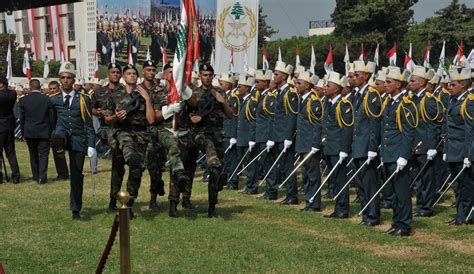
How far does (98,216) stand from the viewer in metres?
11.1

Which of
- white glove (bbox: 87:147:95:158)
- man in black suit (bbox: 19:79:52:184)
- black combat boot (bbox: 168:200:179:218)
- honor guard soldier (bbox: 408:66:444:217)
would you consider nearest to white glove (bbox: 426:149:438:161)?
honor guard soldier (bbox: 408:66:444:217)

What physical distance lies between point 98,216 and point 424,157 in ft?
17.3

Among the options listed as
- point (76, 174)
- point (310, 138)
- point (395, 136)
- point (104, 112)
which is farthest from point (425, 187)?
point (76, 174)

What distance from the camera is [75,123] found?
10820 mm

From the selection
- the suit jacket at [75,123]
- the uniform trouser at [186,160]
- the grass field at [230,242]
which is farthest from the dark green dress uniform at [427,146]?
the suit jacket at [75,123]

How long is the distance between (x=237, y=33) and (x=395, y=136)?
1496 cm

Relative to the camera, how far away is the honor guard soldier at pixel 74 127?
10633mm

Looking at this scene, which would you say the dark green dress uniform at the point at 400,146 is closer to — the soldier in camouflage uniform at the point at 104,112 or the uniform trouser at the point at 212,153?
the uniform trouser at the point at 212,153

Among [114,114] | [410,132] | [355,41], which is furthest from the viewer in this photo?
[355,41]

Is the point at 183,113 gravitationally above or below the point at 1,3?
below

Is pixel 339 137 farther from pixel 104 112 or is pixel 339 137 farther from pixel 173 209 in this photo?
pixel 104 112

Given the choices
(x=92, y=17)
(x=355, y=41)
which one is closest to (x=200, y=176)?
(x=92, y=17)

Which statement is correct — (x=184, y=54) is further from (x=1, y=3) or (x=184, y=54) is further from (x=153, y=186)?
(x=1, y=3)

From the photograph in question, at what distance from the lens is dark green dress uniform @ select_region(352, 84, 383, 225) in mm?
10484
